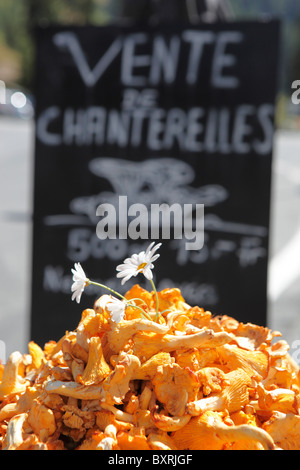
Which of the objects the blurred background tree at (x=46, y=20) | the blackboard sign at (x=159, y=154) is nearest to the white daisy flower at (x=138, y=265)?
the blackboard sign at (x=159, y=154)

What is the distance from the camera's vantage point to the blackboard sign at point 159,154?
2.49 meters

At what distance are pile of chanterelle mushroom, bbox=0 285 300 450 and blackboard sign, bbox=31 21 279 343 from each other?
1540mm

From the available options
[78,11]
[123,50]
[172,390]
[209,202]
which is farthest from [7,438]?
[78,11]

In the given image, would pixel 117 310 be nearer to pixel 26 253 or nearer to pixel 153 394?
pixel 153 394

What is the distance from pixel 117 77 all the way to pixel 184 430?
187 centimetres

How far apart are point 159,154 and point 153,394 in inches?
68.7

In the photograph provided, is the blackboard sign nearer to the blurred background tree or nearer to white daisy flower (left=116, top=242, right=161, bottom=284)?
white daisy flower (left=116, top=242, right=161, bottom=284)

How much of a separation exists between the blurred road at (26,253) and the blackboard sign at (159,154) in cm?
24

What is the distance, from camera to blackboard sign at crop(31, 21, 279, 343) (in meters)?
2.49

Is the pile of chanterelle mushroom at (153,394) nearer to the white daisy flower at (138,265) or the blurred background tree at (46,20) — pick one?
the white daisy flower at (138,265)

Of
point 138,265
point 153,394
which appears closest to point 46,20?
point 138,265

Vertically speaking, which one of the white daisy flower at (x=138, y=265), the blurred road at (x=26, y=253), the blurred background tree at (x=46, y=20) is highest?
the blurred background tree at (x=46, y=20)

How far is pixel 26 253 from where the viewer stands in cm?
580

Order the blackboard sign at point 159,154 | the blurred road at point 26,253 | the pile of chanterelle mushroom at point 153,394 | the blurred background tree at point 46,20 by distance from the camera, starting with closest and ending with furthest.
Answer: the pile of chanterelle mushroom at point 153,394 < the blackboard sign at point 159,154 < the blurred road at point 26,253 < the blurred background tree at point 46,20
